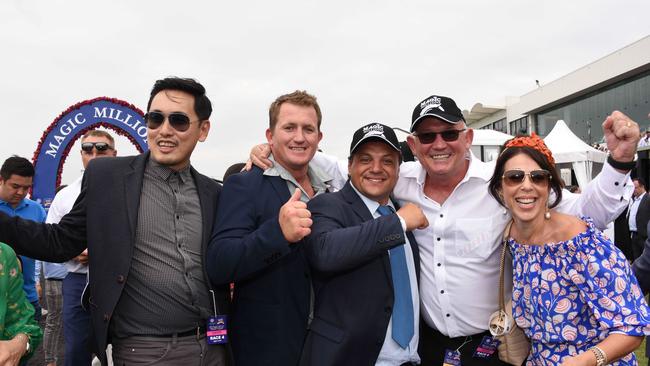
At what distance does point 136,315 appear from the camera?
7.90ft

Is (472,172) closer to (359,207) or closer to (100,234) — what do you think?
(359,207)

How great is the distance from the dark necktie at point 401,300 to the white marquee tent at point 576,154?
1242cm

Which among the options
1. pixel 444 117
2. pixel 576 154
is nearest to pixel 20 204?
pixel 444 117

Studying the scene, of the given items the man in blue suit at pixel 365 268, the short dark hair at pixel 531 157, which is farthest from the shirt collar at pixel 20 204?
the short dark hair at pixel 531 157

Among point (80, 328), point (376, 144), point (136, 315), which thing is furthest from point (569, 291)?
point (80, 328)

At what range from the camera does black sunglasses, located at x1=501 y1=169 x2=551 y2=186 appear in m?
2.45

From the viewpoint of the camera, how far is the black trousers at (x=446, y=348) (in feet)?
8.89

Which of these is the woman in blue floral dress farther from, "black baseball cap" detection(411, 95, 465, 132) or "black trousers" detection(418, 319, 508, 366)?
"black baseball cap" detection(411, 95, 465, 132)

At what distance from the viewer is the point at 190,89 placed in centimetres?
267

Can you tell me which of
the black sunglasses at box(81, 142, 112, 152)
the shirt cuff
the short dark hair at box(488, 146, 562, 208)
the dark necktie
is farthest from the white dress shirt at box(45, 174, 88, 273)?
the shirt cuff

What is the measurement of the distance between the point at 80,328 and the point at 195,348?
254 centimetres

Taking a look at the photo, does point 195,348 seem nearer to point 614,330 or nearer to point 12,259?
point 12,259

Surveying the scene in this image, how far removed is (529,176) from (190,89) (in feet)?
6.54

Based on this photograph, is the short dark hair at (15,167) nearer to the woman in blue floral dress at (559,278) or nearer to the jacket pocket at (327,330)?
the jacket pocket at (327,330)
